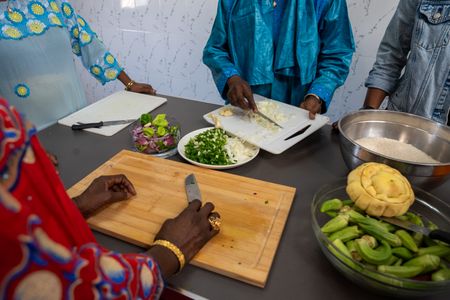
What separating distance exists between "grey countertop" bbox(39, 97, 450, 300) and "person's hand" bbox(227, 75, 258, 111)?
0.56ft

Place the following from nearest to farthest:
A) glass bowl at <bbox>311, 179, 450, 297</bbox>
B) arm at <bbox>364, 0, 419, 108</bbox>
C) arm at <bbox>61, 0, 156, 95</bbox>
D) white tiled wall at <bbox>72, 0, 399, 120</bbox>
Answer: glass bowl at <bbox>311, 179, 450, 297</bbox>, arm at <bbox>364, 0, 419, 108</bbox>, arm at <bbox>61, 0, 156, 95</bbox>, white tiled wall at <bbox>72, 0, 399, 120</bbox>

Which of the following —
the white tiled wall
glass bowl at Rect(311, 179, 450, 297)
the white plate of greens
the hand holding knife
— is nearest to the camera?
glass bowl at Rect(311, 179, 450, 297)

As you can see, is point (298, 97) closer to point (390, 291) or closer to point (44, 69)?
point (390, 291)

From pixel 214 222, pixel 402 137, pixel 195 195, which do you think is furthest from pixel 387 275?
pixel 402 137

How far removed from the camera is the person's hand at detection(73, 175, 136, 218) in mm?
835

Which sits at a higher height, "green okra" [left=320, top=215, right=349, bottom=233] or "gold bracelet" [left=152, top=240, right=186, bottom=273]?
"green okra" [left=320, top=215, right=349, bottom=233]

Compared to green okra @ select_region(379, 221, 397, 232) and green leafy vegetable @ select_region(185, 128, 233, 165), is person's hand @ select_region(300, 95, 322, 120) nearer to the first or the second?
green leafy vegetable @ select_region(185, 128, 233, 165)

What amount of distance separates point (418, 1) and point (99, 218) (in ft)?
4.58

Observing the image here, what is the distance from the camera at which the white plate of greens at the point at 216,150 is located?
106 cm

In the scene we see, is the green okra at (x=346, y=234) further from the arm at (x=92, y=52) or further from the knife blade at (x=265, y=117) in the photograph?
the arm at (x=92, y=52)

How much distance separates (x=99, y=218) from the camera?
2.73 feet

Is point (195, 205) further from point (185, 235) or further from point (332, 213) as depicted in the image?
point (332, 213)

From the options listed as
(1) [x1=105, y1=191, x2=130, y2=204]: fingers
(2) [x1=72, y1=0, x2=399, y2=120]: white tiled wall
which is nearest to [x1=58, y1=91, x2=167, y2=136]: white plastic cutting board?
(1) [x1=105, y1=191, x2=130, y2=204]: fingers

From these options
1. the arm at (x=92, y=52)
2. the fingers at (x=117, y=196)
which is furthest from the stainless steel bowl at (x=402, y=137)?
the arm at (x=92, y=52)
